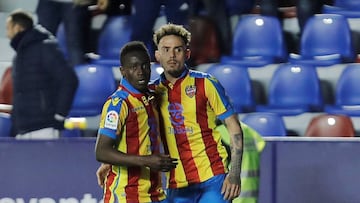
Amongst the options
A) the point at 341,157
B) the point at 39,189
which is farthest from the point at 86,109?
the point at 341,157

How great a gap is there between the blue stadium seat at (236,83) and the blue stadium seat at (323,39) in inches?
15.9

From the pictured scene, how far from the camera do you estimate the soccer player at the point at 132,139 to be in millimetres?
4137

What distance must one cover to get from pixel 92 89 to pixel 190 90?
2.49 meters

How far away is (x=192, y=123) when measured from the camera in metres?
4.65

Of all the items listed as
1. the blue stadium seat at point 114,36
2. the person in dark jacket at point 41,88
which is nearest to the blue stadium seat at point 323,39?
the blue stadium seat at point 114,36

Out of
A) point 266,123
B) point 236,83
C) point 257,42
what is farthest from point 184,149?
point 257,42

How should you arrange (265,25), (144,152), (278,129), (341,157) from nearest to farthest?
1. (144,152)
2. (341,157)
3. (278,129)
4. (265,25)

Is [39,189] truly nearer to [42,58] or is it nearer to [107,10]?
[42,58]

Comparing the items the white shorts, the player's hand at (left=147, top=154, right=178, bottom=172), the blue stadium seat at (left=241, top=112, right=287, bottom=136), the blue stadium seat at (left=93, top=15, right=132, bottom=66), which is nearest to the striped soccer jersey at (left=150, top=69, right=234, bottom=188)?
the player's hand at (left=147, top=154, right=178, bottom=172)

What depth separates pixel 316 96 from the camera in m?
6.68

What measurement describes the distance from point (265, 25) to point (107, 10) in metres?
1.33

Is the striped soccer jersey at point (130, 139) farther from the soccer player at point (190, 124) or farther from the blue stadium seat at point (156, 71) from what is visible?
the blue stadium seat at point (156, 71)

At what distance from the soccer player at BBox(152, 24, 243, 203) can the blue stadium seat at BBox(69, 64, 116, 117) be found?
2.25 meters

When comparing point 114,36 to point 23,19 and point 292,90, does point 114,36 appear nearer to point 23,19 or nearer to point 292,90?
point 23,19
